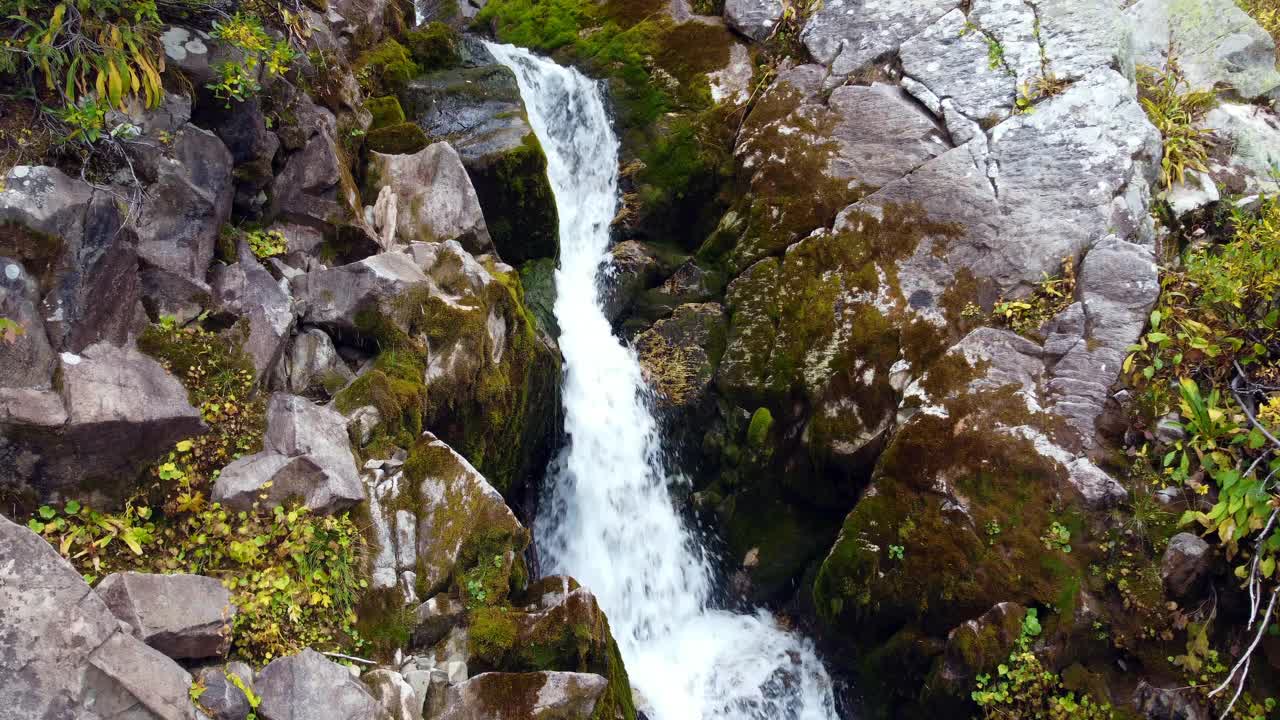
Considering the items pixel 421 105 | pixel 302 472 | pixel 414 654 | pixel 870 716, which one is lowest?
pixel 870 716

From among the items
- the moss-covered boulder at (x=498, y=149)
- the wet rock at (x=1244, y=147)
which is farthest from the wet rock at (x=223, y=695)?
the wet rock at (x=1244, y=147)

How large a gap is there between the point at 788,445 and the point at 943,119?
13.8 feet

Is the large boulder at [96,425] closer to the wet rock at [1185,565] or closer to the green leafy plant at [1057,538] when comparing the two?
the green leafy plant at [1057,538]

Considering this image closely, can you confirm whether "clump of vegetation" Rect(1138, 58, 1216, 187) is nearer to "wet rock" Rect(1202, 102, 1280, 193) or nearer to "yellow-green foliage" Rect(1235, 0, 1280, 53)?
"wet rock" Rect(1202, 102, 1280, 193)

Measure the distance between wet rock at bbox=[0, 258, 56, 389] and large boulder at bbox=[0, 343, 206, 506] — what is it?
80mm

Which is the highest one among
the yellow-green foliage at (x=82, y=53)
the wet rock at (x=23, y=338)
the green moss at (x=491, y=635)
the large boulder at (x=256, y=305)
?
the yellow-green foliage at (x=82, y=53)

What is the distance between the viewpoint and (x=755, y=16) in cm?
1020

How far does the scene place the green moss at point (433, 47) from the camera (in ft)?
32.1

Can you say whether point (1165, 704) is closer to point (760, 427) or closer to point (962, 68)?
point (760, 427)

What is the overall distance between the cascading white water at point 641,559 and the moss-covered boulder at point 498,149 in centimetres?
79

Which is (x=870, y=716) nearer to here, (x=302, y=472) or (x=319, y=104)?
(x=302, y=472)

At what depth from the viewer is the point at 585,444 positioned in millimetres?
8133

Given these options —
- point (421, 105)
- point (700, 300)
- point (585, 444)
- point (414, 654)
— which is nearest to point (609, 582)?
point (585, 444)

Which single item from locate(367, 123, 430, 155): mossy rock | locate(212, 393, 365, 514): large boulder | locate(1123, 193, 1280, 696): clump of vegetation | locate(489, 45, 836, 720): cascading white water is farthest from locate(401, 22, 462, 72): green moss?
locate(1123, 193, 1280, 696): clump of vegetation
